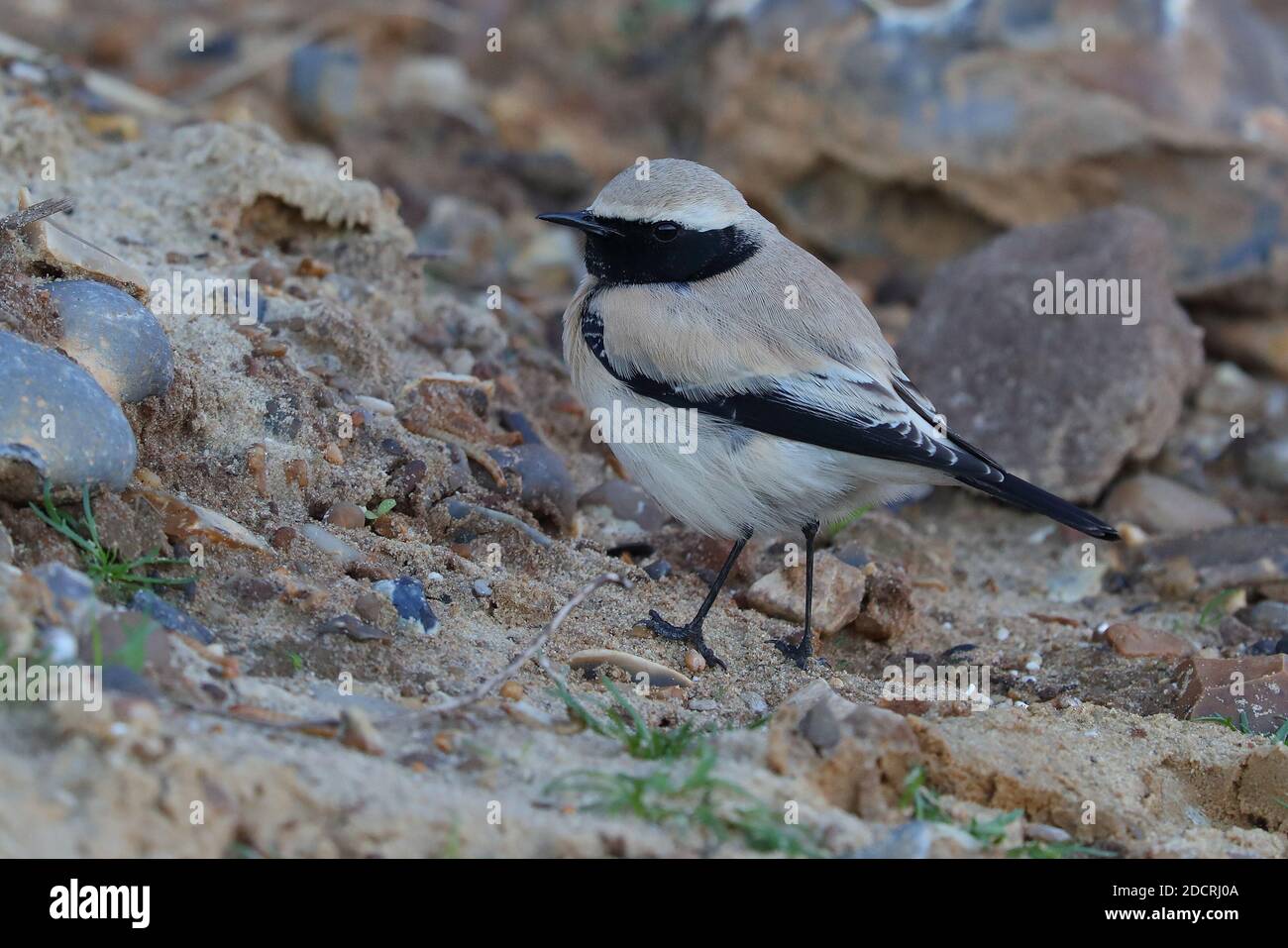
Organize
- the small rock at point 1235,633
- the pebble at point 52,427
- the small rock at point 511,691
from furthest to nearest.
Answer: the small rock at point 1235,633
the small rock at point 511,691
the pebble at point 52,427

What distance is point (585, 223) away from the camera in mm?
5496

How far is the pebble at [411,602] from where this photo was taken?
14.9ft

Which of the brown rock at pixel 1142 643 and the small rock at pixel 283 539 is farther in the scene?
the brown rock at pixel 1142 643

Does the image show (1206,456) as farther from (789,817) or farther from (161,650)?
(161,650)

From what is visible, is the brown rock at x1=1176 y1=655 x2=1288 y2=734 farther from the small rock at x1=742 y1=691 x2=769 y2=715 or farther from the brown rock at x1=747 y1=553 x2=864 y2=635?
the small rock at x1=742 y1=691 x2=769 y2=715

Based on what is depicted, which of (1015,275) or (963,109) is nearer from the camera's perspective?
(1015,275)

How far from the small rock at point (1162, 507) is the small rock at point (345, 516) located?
4.15m

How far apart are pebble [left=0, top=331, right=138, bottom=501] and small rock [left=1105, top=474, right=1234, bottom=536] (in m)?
5.18

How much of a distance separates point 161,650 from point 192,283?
2.40 meters

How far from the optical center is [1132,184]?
350 inches

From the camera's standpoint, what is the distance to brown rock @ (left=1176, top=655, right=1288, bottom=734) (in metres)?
4.75

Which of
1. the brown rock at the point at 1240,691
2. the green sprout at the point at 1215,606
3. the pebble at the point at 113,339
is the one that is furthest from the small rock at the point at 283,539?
the green sprout at the point at 1215,606

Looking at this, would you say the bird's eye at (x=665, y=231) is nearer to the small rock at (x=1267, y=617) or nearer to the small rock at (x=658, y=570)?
the small rock at (x=658, y=570)
